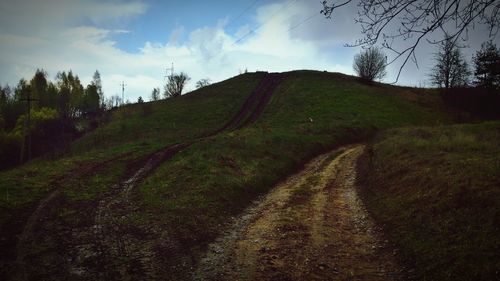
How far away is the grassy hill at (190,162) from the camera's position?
48.8ft

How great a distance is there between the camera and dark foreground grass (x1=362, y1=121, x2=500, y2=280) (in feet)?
34.3

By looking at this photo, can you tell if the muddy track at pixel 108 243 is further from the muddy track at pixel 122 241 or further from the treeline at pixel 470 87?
the treeline at pixel 470 87

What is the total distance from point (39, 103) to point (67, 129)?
36.3 m

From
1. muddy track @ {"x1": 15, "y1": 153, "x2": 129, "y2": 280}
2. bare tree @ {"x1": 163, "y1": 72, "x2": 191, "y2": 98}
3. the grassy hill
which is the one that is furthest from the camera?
bare tree @ {"x1": 163, "y1": 72, "x2": 191, "y2": 98}

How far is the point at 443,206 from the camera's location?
14.1 meters

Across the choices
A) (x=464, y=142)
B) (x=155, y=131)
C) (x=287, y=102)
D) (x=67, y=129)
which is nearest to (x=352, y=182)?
(x=464, y=142)

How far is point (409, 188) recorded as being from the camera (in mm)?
17828

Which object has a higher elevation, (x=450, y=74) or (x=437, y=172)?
(x=450, y=74)

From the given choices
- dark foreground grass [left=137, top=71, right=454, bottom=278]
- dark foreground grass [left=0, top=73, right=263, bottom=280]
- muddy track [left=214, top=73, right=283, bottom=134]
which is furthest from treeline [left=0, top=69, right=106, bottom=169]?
dark foreground grass [left=137, top=71, right=454, bottom=278]

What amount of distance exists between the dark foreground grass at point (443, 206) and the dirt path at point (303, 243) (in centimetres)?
92

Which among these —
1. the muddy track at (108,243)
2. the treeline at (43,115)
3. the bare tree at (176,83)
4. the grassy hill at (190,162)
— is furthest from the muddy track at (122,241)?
the bare tree at (176,83)

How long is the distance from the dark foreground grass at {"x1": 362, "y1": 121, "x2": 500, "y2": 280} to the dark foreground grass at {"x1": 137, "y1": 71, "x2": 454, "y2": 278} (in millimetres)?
7227

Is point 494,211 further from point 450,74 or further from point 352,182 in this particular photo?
point 450,74

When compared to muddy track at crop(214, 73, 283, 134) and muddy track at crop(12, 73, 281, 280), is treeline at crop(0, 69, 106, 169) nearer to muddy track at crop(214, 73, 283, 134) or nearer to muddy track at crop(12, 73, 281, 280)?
muddy track at crop(214, 73, 283, 134)
